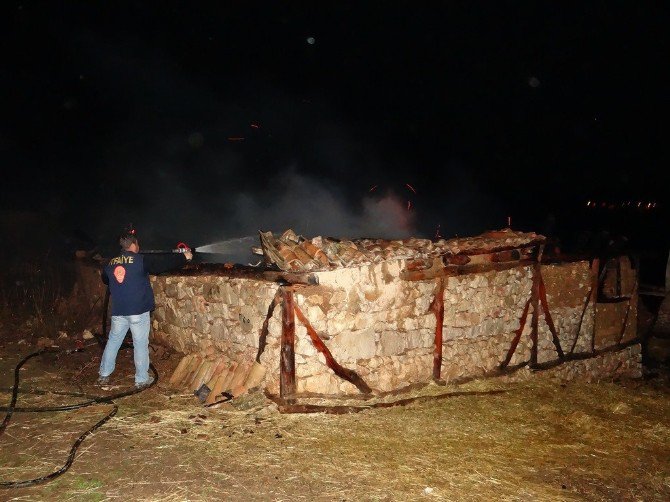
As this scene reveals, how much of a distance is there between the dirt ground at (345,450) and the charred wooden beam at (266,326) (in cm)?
60

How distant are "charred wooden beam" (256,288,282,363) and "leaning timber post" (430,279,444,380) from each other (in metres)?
2.39

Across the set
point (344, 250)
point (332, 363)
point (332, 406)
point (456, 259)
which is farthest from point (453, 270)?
point (332, 406)

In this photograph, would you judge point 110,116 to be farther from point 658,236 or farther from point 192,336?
point 658,236

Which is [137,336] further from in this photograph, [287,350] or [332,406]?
[332,406]

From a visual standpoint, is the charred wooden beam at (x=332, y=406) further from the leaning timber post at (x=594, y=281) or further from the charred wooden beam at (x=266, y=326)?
the leaning timber post at (x=594, y=281)

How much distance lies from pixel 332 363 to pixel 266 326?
98 cm

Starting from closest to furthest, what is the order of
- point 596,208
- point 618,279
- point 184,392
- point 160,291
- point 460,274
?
point 184,392 < point 460,274 < point 160,291 < point 618,279 < point 596,208

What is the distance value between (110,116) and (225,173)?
672cm

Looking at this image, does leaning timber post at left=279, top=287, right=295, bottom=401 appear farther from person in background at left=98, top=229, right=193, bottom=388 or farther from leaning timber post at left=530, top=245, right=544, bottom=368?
leaning timber post at left=530, top=245, right=544, bottom=368

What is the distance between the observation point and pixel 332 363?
635cm

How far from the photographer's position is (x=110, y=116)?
26.3 m

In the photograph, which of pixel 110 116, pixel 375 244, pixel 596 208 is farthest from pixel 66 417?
pixel 596 208

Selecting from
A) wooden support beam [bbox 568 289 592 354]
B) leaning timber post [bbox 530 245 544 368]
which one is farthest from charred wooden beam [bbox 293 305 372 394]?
wooden support beam [bbox 568 289 592 354]

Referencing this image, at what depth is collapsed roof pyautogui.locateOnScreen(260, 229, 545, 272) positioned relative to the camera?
Result: 626 centimetres
